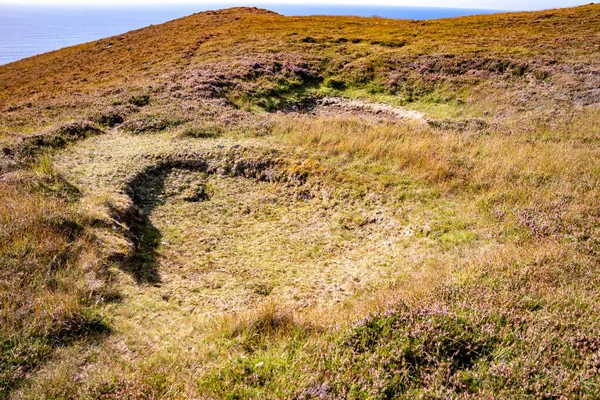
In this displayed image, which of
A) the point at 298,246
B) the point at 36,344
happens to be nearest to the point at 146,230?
the point at 298,246

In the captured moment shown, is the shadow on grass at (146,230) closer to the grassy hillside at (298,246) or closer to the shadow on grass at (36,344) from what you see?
the grassy hillside at (298,246)

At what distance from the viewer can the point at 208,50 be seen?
39938 millimetres

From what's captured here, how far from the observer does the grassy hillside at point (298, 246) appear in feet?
15.4

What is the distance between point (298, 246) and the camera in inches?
416

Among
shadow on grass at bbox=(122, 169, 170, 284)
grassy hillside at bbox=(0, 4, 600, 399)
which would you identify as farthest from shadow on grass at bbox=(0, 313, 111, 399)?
shadow on grass at bbox=(122, 169, 170, 284)

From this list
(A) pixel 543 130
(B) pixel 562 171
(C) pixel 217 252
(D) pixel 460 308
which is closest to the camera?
(D) pixel 460 308

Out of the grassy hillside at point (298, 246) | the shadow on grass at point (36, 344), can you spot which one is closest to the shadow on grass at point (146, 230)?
the grassy hillside at point (298, 246)

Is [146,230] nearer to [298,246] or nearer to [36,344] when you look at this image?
[298,246]

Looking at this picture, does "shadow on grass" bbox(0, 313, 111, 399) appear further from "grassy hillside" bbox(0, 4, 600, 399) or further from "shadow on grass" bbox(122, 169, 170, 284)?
"shadow on grass" bbox(122, 169, 170, 284)

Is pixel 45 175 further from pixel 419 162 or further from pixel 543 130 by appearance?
pixel 543 130

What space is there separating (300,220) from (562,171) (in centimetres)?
936

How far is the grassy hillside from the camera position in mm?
4695

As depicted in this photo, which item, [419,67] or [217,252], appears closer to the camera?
[217,252]

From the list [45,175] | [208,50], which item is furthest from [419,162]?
[208,50]
